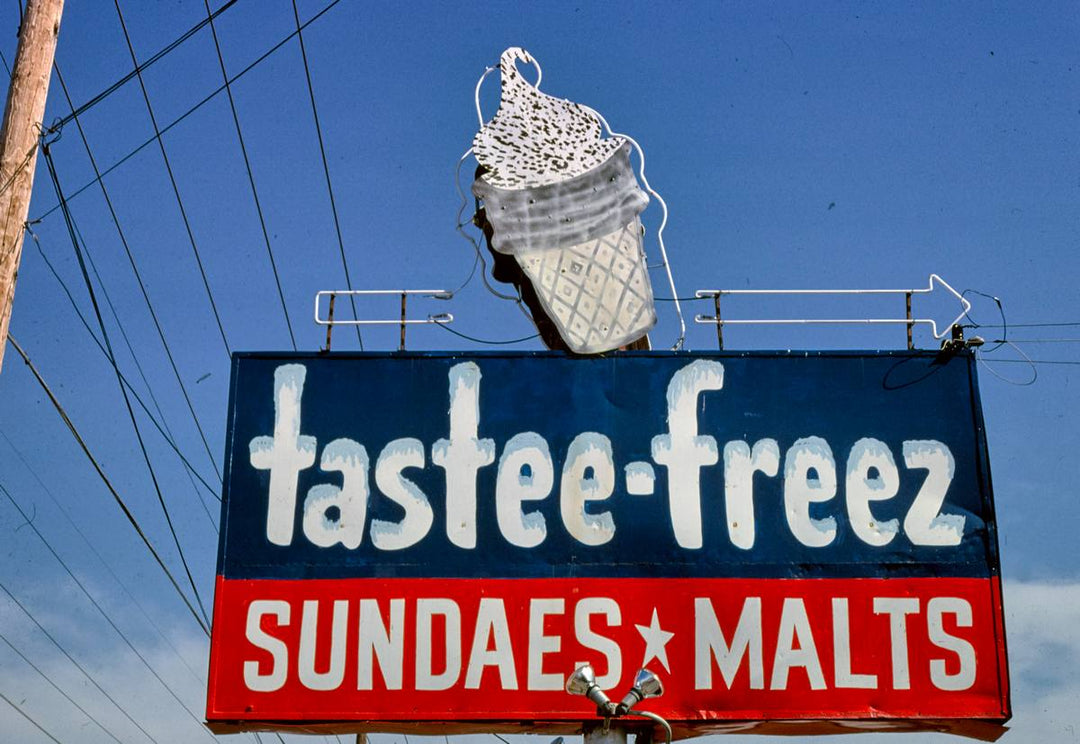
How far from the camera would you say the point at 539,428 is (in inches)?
397

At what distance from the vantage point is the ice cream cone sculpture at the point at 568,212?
10.4 m

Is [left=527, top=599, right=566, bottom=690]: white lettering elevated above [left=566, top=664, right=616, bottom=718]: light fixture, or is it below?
above

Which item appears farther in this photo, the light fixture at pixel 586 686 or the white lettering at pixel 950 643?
the white lettering at pixel 950 643

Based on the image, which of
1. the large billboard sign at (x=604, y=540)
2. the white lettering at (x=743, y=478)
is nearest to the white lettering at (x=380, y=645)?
the large billboard sign at (x=604, y=540)

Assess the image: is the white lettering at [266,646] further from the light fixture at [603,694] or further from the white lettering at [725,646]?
the white lettering at [725,646]

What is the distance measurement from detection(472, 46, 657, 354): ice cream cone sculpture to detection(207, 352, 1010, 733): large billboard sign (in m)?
0.39

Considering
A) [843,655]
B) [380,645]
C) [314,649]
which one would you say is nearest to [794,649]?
[843,655]

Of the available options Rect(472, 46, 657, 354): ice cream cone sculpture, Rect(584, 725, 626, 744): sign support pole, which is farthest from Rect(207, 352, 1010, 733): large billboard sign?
Rect(472, 46, 657, 354): ice cream cone sculpture

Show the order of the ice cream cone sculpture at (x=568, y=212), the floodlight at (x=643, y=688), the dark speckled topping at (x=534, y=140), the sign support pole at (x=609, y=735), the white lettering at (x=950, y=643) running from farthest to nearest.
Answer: the dark speckled topping at (x=534, y=140) → the ice cream cone sculpture at (x=568, y=212) → the white lettering at (x=950, y=643) → the sign support pole at (x=609, y=735) → the floodlight at (x=643, y=688)

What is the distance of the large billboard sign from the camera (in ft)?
30.8

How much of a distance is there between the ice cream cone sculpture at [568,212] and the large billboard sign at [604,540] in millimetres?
386

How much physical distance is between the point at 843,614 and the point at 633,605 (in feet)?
4.61

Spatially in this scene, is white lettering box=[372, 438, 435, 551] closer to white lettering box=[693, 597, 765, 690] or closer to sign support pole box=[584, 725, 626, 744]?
sign support pole box=[584, 725, 626, 744]

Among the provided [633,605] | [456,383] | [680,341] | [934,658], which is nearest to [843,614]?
[934,658]
